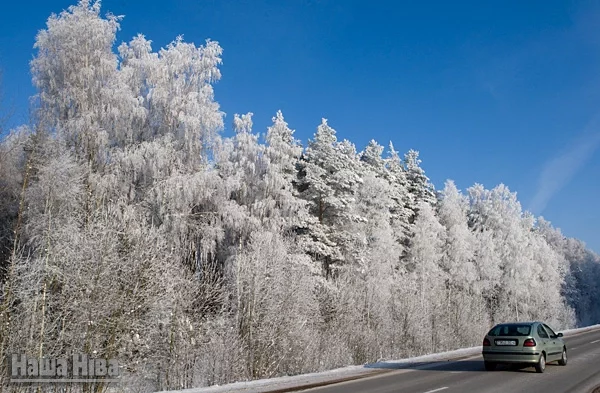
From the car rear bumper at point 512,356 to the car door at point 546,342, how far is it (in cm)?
69

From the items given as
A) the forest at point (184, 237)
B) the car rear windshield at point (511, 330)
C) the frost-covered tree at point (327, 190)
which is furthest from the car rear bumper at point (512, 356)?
the frost-covered tree at point (327, 190)

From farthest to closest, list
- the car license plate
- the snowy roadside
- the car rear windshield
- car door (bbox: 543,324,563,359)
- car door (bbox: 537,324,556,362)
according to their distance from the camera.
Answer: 1. car door (bbox: 543,324,563,359)
2. car door (bbox: 537,324,556,362)
3. the car rear windshield
4. the car license plate
5. the snowy roadside

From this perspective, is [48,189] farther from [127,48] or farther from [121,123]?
[127,48]

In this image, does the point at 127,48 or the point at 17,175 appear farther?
the point at 127,48

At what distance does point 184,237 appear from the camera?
22.5m

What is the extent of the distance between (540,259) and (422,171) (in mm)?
21297

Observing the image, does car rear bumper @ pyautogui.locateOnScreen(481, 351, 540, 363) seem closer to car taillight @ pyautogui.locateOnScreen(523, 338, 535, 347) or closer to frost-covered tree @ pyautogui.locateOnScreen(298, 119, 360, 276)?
car taillight @ pyautogui.locateOnScreen(523, 338, 535, 347)

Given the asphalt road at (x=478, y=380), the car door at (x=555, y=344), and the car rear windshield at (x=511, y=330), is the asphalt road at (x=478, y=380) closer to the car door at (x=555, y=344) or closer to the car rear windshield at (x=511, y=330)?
the car door at (x=555, y=344)

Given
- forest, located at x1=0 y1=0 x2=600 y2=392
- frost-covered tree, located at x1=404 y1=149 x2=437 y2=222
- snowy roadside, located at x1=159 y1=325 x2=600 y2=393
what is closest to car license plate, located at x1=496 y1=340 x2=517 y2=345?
snowy roadside, located at x1=159 y1=325 x2=600 y2=393

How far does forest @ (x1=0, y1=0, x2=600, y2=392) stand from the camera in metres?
12.6

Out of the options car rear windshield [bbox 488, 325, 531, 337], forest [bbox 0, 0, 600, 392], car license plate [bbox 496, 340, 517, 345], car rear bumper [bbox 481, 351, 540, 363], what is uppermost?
forest [bbox 0, 0, 600, 392]

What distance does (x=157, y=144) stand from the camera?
25688mm

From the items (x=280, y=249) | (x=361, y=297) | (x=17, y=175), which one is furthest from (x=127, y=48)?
(x=361, y=297)

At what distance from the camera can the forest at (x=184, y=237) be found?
1263 cm
